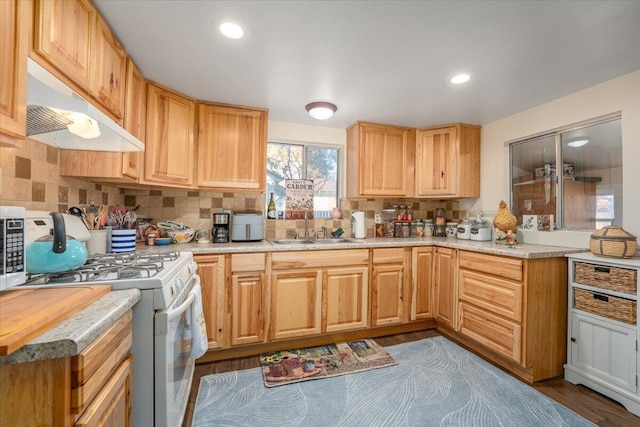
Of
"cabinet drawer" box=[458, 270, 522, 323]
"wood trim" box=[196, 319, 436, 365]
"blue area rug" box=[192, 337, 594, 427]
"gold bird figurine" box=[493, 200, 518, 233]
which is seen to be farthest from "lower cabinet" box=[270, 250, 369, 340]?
"gold bird figurine" box=[493, 200, 518, 233]

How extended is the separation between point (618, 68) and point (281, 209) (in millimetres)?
2859

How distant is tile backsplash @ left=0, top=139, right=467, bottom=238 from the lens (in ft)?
4.17

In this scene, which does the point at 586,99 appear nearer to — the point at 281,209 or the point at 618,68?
the point at 618,68

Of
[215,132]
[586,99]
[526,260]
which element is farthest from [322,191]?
[586,99]

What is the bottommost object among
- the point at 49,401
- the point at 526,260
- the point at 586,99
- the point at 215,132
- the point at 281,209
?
the point at 49,401

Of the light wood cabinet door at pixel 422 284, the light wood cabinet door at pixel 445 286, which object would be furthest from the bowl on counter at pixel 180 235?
the light wood cabinet door at pixel 445 286

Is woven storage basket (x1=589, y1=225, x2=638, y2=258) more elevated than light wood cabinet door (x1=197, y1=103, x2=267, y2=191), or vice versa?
light wood cabinet door (x1=197, y1=103, x2=267, y2=191)

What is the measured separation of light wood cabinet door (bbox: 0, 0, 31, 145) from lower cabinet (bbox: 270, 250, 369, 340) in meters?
1.65

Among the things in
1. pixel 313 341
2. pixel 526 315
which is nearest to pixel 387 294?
pixel 313 341

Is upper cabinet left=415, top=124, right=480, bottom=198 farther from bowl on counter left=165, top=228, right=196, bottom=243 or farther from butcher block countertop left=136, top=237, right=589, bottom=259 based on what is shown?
bowl on counter left=165, top=228, right=196, bottom=243

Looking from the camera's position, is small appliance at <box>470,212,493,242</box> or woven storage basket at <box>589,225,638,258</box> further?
small appliance at <box>470,212,493,242</box>

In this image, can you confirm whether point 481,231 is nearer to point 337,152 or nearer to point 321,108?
point 337,152

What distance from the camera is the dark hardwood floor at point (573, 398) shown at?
1.57m

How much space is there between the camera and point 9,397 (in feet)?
2.06
